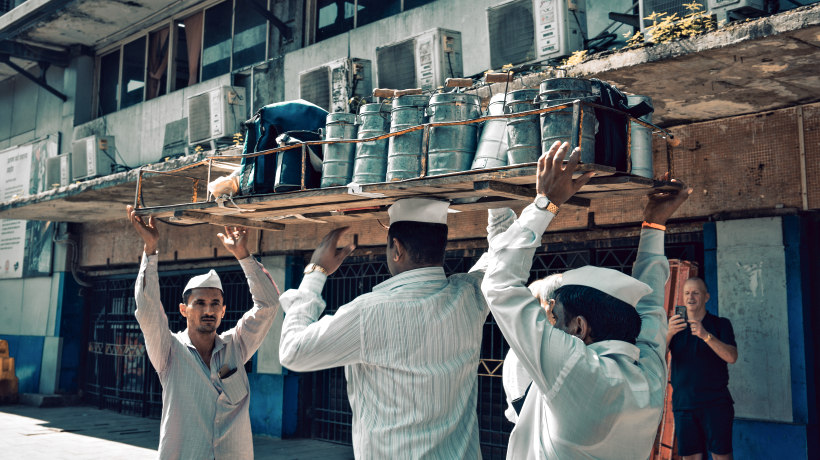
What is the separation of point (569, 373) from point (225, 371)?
8.48 ft

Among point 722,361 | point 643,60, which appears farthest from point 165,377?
point 722,361

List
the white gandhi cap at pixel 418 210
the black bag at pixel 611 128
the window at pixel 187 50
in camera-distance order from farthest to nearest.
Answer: the window at pixel 187 50
the white gandhi cap at pixel 418 210
the black bag at pixel 611 128

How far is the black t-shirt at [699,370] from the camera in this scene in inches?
229

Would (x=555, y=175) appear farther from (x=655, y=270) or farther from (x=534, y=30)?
(x=534, y=30)

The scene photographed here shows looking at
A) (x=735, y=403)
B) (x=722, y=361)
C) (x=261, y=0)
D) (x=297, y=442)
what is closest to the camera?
(x=722, y=361)

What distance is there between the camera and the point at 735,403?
20.6 feet

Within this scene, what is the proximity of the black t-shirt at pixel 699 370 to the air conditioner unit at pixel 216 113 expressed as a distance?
7491 millimetres

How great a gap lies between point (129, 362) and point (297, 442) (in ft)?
15.8

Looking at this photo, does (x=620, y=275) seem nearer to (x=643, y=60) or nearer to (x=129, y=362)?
(x=643, y=60)

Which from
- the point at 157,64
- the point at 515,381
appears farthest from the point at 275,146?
the point at 157,64

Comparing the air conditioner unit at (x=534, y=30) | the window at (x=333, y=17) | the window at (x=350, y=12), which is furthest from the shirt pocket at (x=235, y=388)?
the window at (x=333, y=17)

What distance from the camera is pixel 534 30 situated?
734 cm

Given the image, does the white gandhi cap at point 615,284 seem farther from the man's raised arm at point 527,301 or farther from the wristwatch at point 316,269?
the wristwatch at point 316,269

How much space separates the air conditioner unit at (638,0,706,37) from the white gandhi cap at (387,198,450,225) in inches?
145
